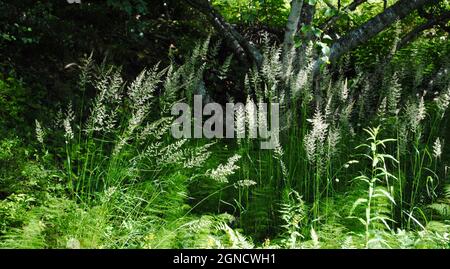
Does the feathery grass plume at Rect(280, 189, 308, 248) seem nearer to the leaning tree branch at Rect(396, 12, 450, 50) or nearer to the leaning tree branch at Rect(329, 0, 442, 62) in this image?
the leaning tree branch at Rect(329, 0, 442, 62)

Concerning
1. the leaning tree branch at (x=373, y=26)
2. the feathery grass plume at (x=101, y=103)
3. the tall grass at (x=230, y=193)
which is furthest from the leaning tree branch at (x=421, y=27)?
the feathery grass plume at (x=101, y=103)

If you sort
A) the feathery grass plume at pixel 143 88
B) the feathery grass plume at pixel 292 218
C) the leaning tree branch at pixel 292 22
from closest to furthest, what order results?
1. the feathery grass plume at pixel 292 218
2. the feathery grass plume at pixel 143 88
3. the leaning tree branch at pixel 292 22

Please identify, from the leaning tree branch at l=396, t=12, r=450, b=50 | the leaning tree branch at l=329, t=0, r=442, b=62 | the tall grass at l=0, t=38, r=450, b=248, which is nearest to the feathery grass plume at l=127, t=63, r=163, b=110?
the tall grass at l=0, t=38, r=450, b=248

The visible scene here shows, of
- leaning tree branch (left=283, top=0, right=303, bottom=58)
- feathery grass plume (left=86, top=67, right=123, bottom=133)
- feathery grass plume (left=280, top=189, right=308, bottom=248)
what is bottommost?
feathery grass plume (left=280, top=189, right=308, bottom=248)

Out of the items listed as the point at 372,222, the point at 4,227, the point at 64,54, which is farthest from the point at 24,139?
the point at 372,222

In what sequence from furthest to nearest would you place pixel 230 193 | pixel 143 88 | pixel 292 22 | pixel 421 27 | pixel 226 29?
pixel 421 27, pixel 226 29, pixel 292 22, pixel 230 193, pixel 143 88

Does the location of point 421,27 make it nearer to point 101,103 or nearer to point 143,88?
point 143,88

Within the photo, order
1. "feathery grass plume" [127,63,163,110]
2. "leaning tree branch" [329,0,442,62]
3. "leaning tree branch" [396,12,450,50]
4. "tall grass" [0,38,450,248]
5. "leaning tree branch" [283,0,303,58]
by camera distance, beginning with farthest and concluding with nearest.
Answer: "leaning tree branch" [396,12,450,50]
"leaning tree branch" [329,0,442,62]
"leaning tree branch" [283,0,303,58]
"feathery grass plume" [127,63,163,110]
"tall grass" [0,38,450,248]

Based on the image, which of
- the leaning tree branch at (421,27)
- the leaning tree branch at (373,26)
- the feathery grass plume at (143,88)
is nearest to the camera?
the feathery grass plume at (143,88)

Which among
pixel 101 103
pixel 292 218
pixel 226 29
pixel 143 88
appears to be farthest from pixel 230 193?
pixel 226 29

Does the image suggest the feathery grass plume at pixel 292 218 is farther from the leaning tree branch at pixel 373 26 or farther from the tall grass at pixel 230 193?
the leaning tree branch at pixel 373 26

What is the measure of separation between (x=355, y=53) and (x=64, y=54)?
3717mm

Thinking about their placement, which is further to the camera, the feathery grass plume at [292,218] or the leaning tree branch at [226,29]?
the leaning tree branch at [226,29]
